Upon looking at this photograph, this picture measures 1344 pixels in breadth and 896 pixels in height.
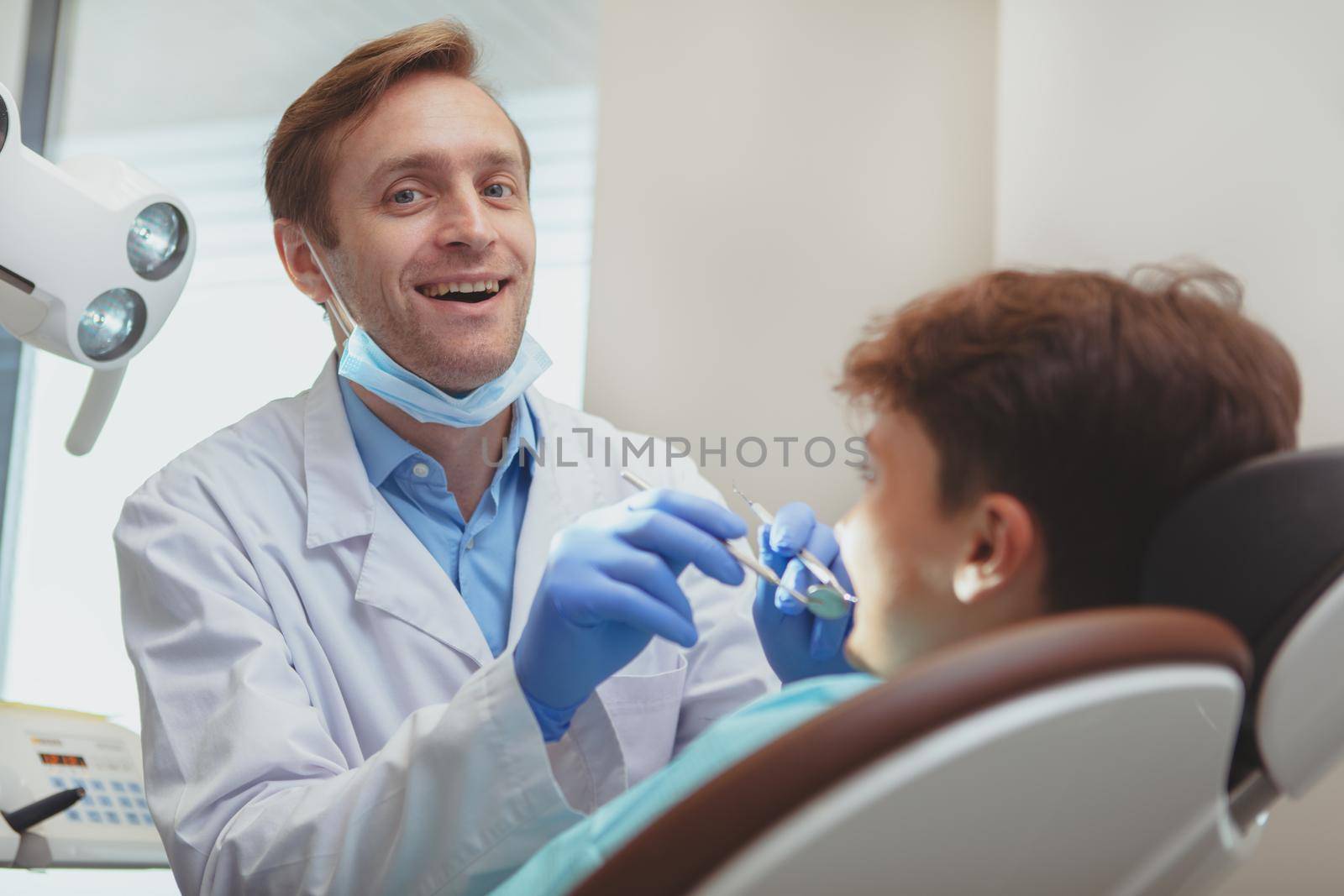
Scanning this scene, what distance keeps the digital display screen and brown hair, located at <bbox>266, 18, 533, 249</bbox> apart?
1.02 m

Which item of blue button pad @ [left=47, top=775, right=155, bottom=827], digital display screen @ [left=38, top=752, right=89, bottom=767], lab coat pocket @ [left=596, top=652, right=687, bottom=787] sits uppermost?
lab coat pocket @ [left=596, top=652, right=687, bottom=787]

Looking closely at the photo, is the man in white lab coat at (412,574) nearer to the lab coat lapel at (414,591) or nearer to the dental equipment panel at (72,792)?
the lab coat lapel at (414,591)

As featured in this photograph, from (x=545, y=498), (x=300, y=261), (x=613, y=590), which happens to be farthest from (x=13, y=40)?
(x=613, y=590)

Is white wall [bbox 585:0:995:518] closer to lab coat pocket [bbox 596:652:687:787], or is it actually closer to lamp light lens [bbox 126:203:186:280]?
lab coat pocket [bbox 596:652:687:787]

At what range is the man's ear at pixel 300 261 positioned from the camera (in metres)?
1.63

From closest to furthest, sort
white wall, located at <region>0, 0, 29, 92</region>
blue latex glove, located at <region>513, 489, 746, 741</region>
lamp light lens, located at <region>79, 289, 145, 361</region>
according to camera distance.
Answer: blue latex glove, located at <region>513, 489, 746, 741</region>, lamp light lens, located at <region>79, 289, 145, 361</region>, white wall, located at <region>0, 0, 29, 92</region>

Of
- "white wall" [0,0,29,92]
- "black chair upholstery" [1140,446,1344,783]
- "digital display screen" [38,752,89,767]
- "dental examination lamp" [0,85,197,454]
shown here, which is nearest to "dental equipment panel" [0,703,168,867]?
"digital display screen" [38,752,89,767]

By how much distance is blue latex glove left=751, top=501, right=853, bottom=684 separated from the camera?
1.15m

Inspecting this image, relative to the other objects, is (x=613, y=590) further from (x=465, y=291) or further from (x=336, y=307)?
(x=336, y=307)

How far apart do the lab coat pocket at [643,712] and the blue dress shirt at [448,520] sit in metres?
0.18

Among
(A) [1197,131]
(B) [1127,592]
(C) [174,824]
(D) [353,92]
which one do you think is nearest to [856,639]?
(B) [1127,592]

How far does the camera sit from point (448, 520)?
1.52 metres

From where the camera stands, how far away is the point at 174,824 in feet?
3.68

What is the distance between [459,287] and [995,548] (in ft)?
3.22
